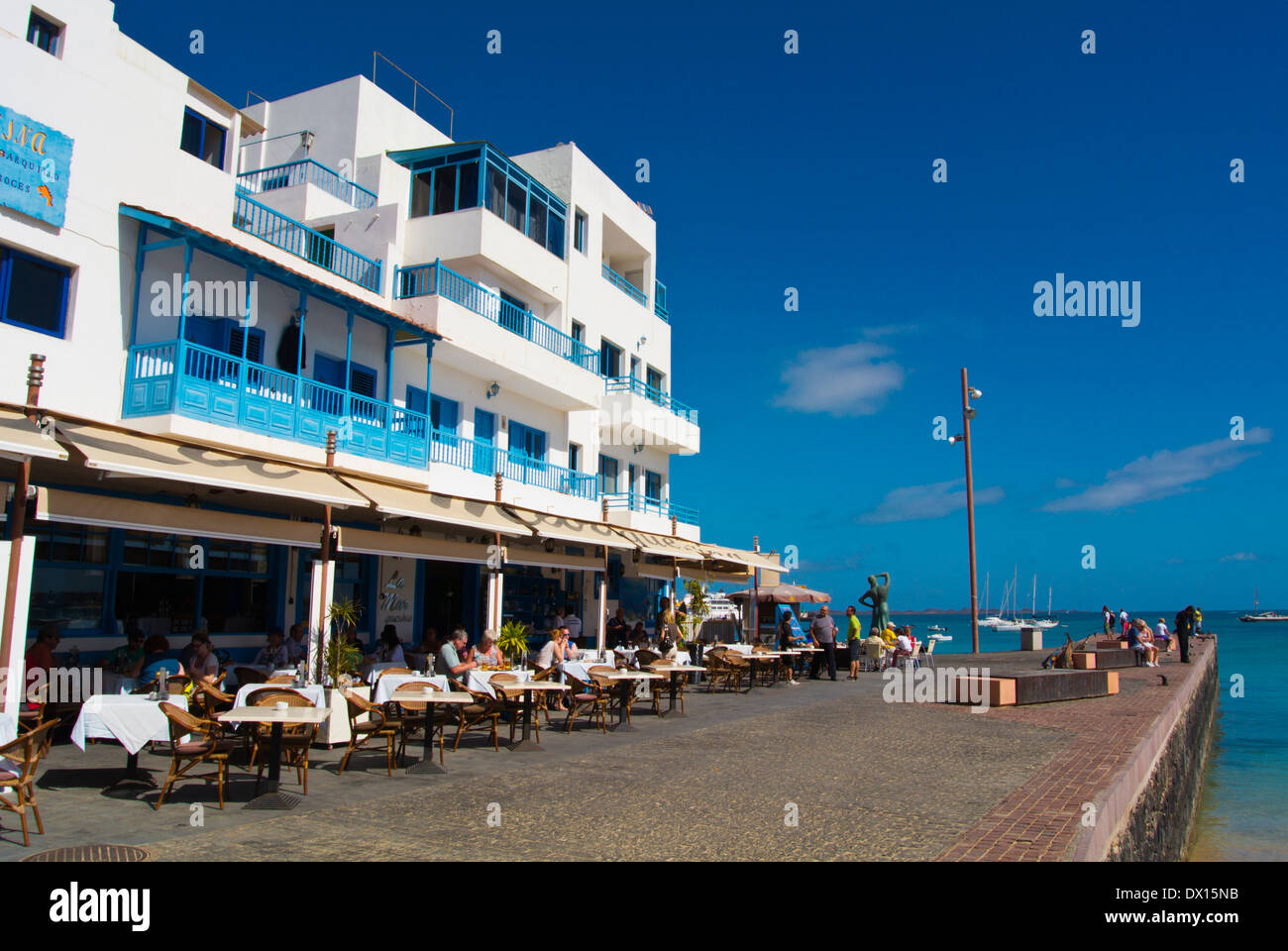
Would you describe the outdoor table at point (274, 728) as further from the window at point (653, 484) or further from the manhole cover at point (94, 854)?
the window at point (653, 484)

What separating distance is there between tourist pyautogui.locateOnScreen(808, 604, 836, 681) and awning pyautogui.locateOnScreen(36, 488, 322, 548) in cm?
1382

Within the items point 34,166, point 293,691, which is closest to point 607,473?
point 34,166

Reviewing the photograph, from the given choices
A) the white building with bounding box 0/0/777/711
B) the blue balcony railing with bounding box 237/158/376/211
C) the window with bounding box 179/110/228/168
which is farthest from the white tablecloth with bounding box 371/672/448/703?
the blue balcony railing with bounding box 237/158/376/211

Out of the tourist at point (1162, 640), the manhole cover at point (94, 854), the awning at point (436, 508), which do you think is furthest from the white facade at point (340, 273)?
the tourist at point (1162, 640)

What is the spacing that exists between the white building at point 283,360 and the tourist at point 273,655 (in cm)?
58

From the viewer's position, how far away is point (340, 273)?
17.6 metres

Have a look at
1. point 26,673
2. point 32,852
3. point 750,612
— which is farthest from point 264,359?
point 750,612

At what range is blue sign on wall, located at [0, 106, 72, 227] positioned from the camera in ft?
35.8

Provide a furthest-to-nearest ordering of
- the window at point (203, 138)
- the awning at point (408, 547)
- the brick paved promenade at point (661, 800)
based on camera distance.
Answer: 1. the window at point (203, 138)
2. the awning at point (408, 547)
3. the brick paved promenade at point (661, 800)

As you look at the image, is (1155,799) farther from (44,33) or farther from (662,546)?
(44,33)

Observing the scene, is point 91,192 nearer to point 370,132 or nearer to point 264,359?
point 264,359

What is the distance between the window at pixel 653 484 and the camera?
95.0 feet
